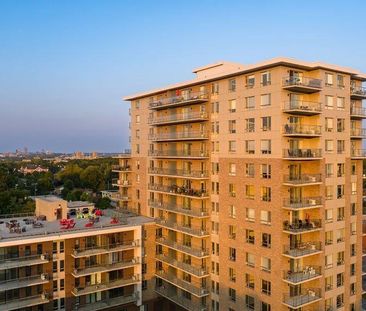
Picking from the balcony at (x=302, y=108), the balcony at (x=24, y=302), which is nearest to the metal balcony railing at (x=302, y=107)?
the balcony at (x=302, y=108)

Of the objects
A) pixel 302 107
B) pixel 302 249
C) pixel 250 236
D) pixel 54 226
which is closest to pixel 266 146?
pixel 302 107

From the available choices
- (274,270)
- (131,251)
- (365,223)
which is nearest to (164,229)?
(131,251)

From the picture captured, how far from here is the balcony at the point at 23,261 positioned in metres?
41.3

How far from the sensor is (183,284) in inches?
1906

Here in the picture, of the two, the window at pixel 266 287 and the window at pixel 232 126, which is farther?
the window at pixel 232 126

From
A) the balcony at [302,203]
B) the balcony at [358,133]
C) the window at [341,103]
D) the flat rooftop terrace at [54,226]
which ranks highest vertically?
the window at [341,103]

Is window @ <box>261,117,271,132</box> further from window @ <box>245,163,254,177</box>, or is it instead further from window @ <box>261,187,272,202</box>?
window @ <box>261,187,272,202</box>

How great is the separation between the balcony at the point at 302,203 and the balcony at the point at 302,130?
646 centimetres

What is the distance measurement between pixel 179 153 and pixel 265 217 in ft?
55.4

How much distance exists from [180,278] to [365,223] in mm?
41376

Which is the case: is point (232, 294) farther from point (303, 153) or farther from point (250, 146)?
point (303, 153)

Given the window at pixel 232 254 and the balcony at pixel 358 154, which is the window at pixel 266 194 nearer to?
the window at pixel 232 254

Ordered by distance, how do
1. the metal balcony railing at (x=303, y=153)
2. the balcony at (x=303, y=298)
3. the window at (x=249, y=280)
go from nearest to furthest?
the balcony at (x=303, y=298) → the metal balcony railing at (x=303, y=153) → the window at (x=249, y=280)

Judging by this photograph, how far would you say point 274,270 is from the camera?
126 feet
